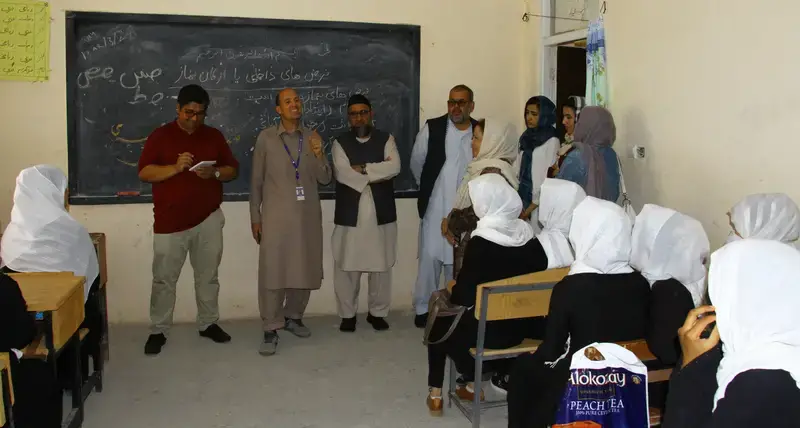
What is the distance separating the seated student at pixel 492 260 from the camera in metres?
2.96

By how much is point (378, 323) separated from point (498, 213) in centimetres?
203

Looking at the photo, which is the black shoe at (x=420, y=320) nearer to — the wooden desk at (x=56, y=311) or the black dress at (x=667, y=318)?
the wooden desk at (x=56, y=311)

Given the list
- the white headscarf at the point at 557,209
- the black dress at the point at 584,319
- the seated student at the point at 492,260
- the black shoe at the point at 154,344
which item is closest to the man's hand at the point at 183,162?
the black shoe at the point at 154,344

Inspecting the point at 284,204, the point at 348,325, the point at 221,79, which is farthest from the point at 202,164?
the point at 348,325

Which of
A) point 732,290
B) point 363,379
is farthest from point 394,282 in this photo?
point 732,290

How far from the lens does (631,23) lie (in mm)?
4238

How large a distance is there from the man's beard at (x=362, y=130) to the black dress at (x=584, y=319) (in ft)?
8.24

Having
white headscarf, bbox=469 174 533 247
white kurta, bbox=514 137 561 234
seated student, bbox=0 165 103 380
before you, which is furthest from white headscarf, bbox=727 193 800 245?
seated student, bbox=0 165 103 380

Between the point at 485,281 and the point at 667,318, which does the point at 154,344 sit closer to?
the point at 485,281

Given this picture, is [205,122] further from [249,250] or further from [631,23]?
[631,23]

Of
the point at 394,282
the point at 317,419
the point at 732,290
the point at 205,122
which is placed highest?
the point at 205,122

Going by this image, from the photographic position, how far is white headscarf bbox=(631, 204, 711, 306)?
249cm

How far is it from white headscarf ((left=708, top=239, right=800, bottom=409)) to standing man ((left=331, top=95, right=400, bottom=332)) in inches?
122

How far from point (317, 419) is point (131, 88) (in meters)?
2.71
